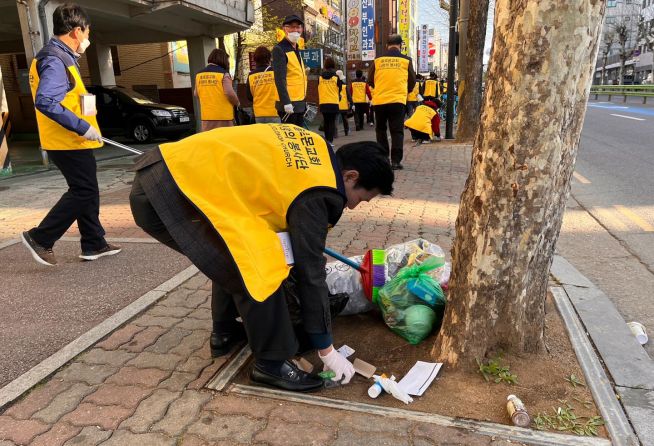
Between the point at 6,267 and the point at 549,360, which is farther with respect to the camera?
the point at 6,267

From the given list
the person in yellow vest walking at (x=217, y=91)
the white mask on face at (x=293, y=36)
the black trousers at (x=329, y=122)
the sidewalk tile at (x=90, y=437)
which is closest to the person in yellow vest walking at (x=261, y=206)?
the sidewalk tile at (x=90, y=437)

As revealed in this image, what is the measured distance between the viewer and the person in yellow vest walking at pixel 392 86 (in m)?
7.40

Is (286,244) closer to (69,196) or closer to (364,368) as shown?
(364,368)

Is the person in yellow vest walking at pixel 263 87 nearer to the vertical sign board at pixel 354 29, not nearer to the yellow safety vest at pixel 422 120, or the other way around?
the yellow safety vest at pixel 422 120

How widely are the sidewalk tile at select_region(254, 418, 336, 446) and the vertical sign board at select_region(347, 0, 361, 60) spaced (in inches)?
1314

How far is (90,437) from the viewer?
197cm

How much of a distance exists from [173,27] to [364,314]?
448 inches

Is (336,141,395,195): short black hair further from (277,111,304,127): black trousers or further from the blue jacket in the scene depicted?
(277,111,304,127): black trousers

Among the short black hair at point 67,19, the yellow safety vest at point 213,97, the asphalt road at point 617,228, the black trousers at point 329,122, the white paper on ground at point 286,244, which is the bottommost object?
the asphalt road at point 617,228

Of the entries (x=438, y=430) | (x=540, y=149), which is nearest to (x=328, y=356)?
(x=438, y=430)

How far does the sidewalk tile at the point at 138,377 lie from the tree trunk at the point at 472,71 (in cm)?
969

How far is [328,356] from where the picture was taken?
86.6 inches

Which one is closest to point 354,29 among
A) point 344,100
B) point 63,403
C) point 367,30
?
point 367,30

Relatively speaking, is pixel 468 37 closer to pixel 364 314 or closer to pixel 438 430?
pixel 364 314
